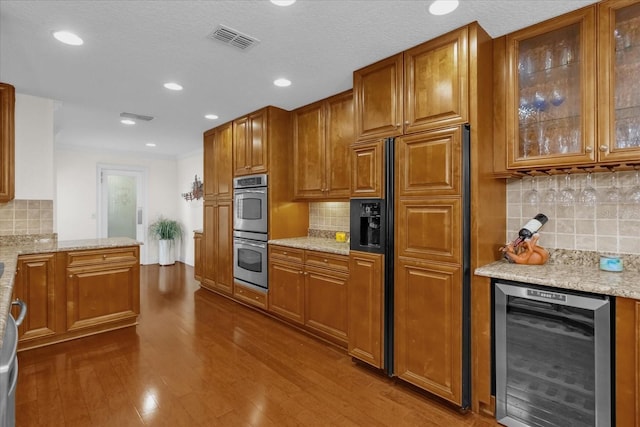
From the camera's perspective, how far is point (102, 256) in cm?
332

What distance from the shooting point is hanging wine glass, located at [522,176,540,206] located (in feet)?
7.60

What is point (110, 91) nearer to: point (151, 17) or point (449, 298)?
point (151, 17)

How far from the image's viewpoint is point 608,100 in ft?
6.07

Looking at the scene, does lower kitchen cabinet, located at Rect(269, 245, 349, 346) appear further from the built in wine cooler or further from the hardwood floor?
the built in wine cooler

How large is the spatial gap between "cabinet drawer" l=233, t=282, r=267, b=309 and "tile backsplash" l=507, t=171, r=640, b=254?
2657 mm

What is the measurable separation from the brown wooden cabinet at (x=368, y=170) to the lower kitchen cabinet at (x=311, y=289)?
26.6 inches

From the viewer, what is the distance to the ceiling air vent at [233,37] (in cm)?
216

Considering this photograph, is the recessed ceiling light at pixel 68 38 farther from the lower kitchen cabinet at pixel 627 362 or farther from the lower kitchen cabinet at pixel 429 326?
the lower kitchen cabinet at pixel 627 362

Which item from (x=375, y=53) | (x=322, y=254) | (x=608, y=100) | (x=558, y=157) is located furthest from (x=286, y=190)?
(x=608, y=100)

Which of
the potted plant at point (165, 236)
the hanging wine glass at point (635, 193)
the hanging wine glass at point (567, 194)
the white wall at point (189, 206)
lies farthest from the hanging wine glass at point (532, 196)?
the potted plant at point (165, 236)

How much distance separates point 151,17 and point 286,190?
7.30 feet

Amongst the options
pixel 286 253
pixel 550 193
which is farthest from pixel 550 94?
pixel 286 253

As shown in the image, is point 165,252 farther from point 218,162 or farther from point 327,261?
point 327,261

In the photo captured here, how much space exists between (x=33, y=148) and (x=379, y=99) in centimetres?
353
